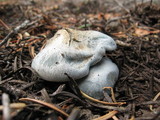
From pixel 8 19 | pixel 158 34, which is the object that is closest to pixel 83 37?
pixel 158 34

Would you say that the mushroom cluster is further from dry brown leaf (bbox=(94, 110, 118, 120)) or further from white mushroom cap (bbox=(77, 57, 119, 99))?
dry brown leaf (bbox=(94, 110, 118, 120))

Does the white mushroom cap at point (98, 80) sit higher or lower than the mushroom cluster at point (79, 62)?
lower

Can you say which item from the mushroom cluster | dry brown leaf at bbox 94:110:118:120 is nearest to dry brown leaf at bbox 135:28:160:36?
the mushroom cluster

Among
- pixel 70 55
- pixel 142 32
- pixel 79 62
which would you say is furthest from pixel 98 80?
pixel 142 32

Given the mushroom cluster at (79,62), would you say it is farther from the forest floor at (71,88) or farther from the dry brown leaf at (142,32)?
the dry brown leaf at (142,32)

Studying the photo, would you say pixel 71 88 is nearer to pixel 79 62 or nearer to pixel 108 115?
pixel 79 62

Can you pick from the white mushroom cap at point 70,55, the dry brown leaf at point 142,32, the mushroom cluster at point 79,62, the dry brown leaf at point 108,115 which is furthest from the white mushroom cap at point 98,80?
the dry brown leaf at point 142,32

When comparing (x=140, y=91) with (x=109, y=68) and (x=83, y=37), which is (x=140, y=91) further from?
(x=83, y=37)

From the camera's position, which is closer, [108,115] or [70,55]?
[108,115]
